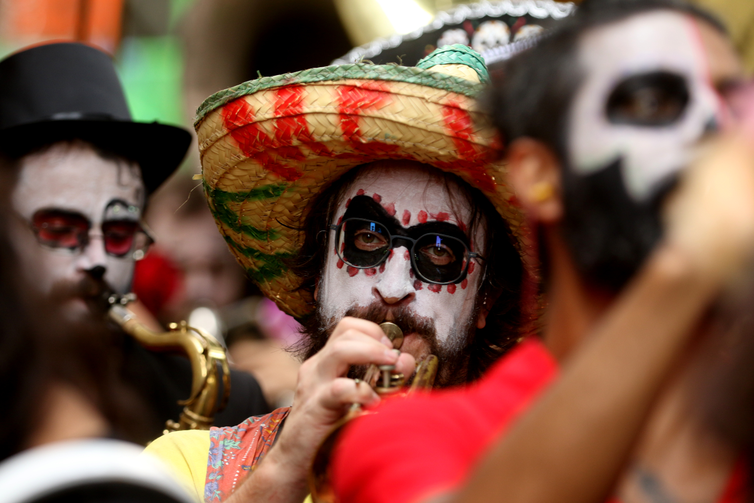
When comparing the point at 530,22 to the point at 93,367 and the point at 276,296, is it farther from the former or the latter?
the point at 93,367

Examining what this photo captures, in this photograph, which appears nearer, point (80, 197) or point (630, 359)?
point (630, 359)

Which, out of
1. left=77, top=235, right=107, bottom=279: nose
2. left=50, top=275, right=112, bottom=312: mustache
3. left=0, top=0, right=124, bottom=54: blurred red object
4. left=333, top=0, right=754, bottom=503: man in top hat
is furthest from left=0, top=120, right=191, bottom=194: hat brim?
left=0, top=0, right=124, bottom=54: blurred red object

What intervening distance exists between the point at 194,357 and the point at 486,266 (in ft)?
5.62

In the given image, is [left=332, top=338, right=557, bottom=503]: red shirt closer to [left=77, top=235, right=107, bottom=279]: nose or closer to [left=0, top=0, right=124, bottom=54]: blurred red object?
[left=77, top=235, right=107, bottom=279]: nose

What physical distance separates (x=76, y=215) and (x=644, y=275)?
2.83 m

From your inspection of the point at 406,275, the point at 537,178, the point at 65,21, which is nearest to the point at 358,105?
the point at 406,275

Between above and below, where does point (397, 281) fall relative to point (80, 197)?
below

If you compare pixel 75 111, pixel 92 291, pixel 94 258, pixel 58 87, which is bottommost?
pixel 92 291

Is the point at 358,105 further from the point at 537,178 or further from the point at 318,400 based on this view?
the point at 537,178

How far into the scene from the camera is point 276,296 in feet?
10.0

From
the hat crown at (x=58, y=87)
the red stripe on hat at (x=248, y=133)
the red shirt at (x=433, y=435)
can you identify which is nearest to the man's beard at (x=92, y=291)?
the hat crown at (x=58, y=87)

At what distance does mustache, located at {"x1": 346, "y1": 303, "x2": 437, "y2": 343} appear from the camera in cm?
233

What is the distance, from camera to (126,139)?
11.9 feet

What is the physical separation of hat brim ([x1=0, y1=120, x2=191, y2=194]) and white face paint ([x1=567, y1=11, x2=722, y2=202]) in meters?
2.76
